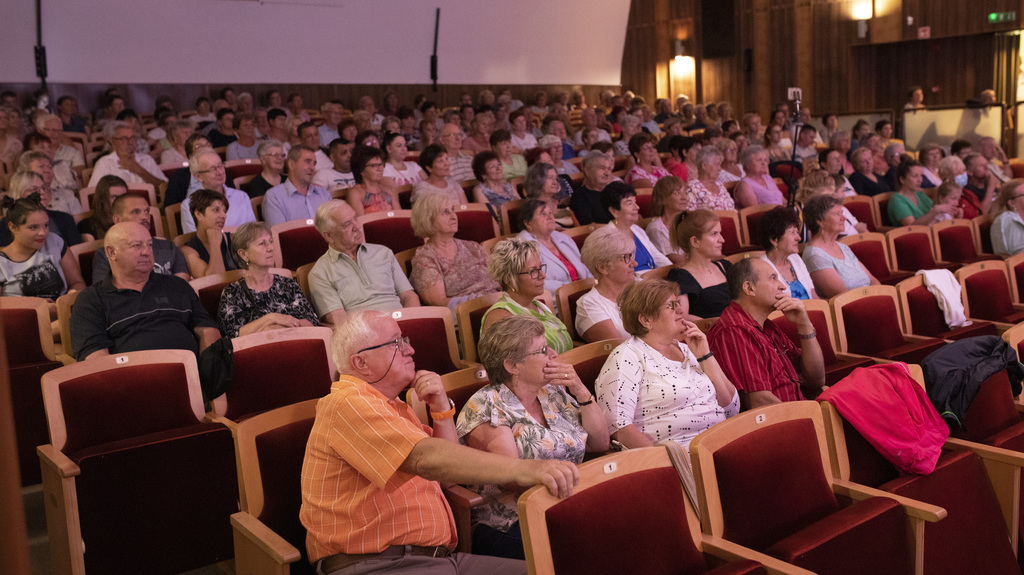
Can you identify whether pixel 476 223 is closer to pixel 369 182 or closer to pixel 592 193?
pixel 369 182

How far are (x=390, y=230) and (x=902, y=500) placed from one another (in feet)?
8.91

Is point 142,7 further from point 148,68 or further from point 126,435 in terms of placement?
point 126,435

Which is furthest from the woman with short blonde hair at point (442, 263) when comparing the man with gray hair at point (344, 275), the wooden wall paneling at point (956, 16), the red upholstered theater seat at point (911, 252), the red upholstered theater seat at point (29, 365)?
the wooden wall paneling at point (956, 16)

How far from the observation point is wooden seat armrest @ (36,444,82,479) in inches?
81.6

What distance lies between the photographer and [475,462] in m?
1.61

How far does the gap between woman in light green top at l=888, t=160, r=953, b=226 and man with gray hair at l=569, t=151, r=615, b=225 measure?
1997mm

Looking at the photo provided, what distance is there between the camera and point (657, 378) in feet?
7.90

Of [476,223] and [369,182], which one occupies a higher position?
[369,182]

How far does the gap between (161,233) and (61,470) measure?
2.59 meters

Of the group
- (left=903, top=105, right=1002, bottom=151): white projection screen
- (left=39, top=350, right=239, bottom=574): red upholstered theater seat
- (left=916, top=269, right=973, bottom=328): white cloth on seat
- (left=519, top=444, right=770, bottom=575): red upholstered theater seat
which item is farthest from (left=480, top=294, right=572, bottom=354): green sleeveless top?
(left=903, top=105, right=1002, bottom=151): white projection screen

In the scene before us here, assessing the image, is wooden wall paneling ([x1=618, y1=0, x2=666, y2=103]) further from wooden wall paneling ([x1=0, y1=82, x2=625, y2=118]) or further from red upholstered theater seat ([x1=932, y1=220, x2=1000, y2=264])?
red upholstered theater seat ([x1=932, y1=220, x2=1000, y2=264])

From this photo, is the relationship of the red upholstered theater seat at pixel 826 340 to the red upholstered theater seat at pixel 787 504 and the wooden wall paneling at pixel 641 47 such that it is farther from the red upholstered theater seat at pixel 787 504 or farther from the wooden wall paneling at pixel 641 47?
the wooden wall paneling at pixel 641 47

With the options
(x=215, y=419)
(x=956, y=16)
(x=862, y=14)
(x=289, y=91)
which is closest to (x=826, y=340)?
(x=215, y=419)

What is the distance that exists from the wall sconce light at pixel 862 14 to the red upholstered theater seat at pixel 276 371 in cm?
1039
